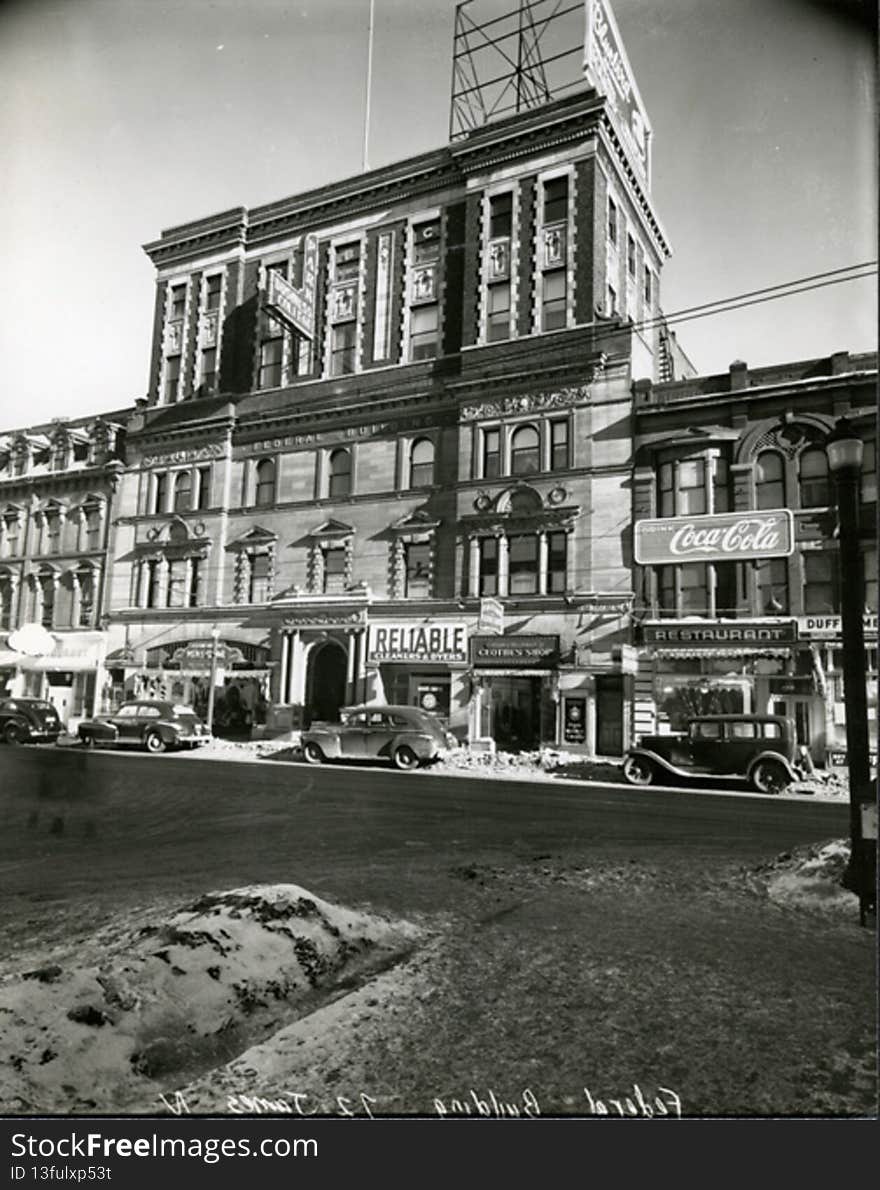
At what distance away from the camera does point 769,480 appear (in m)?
3.96

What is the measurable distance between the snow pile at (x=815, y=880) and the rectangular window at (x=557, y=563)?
73.8 inches

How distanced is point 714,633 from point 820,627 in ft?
1.88

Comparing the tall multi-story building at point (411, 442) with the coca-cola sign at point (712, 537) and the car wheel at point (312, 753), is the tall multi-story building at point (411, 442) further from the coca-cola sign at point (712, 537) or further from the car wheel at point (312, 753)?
the car wheel at point (312, 753)

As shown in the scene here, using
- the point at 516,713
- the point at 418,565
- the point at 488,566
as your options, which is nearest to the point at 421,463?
the point at 418,565

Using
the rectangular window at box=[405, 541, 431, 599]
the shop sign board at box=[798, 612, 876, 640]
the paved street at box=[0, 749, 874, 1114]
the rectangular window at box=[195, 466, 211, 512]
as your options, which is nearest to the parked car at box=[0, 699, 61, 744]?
the paved street at box=[0, 749, 874, 1114]

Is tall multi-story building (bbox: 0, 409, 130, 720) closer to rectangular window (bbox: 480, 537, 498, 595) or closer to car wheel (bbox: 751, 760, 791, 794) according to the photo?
rectangular window (bbox: 480, 537, 498, 595)

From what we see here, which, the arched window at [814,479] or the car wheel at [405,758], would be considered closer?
the arched window at [814,479]

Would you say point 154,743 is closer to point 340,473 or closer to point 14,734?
point 14,734

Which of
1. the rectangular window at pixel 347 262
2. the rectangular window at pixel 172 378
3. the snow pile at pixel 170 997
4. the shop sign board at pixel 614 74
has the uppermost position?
the shop sign board at pixel 614 74

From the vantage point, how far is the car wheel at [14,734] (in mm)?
5203

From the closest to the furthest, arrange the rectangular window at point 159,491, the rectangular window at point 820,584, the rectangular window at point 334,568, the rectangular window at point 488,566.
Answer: the rectangular window at point 820,584 < the rectangular window at point 488,566 < the rectangular window at point 334,568 < the rectangular window at point 159,491

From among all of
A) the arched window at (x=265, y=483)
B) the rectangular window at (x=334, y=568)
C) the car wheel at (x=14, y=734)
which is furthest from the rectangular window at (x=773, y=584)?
the car wheel at (x=14, y=734)

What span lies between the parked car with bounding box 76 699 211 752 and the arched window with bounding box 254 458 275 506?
5.35 feet

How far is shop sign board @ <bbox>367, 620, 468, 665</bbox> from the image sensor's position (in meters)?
4.44
